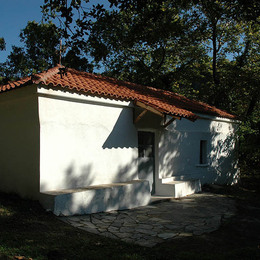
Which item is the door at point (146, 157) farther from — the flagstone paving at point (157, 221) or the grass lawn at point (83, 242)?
the grass lawn at point (83, 242)

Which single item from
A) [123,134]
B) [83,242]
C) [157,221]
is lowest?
[157,221]

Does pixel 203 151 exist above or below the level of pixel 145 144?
below

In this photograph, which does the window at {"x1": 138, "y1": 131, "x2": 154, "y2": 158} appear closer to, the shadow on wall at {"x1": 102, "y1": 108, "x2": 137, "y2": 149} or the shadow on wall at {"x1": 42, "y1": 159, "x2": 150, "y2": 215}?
the shadow on wall at {"x1": 102, "y1": 108, "x2": 137, "y2": 149}

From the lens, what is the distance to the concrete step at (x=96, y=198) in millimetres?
6438

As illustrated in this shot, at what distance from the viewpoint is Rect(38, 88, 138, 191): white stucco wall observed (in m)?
6.98

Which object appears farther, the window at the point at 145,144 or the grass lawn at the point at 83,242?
the window at the point at 145,144

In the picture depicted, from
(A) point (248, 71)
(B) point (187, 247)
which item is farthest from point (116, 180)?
(A) point (248, 71)

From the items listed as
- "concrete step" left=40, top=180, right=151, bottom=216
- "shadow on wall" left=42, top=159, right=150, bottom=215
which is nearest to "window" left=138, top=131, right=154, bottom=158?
"shadow on wall" left=42, top=159, right=150, bottom=215

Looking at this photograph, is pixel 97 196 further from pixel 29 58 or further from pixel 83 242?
pixel 29 58

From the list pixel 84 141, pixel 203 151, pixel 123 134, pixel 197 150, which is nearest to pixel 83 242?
pixel 84 141

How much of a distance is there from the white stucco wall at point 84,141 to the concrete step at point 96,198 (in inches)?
16.9

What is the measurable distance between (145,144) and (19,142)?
4170 millimetres

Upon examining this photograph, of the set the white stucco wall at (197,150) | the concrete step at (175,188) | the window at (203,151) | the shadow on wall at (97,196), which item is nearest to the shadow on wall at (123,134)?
the shadow on wall at (97,196)

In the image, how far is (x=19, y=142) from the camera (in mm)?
7512
